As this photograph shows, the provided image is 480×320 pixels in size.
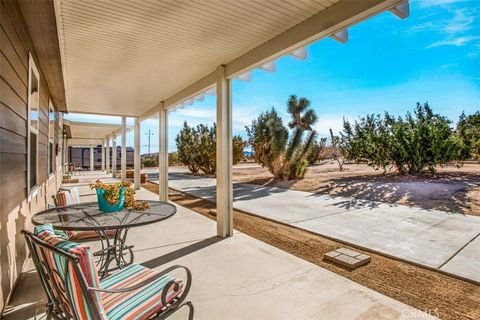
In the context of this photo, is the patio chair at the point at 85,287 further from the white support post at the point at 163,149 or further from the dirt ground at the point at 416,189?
the dirt ground at the point at 416,189

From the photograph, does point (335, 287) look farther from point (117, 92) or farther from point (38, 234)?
point (117, 92)

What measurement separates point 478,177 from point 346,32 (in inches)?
419

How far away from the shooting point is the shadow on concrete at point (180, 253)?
3359mm

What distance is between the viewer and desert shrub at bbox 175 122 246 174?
16.6 m

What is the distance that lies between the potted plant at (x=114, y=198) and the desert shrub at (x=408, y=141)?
416 inches

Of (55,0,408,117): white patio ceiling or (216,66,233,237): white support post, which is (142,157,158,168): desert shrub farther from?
(216,66,233,237): white support post

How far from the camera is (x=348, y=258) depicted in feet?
11.0

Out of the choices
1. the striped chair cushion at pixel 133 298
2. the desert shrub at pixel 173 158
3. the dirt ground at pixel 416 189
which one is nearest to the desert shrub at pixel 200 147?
the dirt ground at pixel 416 189

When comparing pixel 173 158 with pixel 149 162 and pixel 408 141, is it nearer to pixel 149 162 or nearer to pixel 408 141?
pixel 149 162

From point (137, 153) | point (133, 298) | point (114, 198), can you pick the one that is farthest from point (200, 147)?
point (133, 298)

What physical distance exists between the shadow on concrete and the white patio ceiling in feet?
9.01

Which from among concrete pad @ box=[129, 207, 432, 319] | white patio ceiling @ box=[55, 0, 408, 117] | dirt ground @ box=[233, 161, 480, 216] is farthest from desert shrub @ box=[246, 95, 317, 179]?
concrete pad @ box=[129, 207, 432, 319]

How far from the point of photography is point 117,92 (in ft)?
21.0

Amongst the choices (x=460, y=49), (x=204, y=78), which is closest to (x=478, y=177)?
(x=460, y=49)
